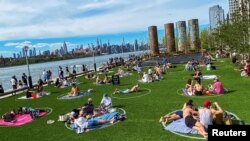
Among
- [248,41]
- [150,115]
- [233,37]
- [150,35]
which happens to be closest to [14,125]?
[150,115]

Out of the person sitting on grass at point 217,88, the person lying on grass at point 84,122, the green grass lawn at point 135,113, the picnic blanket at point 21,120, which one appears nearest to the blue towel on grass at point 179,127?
the green grass lawn at point 135,113

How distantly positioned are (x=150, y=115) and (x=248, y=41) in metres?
20.5

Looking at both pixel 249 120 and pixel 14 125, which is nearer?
pixel 249 120

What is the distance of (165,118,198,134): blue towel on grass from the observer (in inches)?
512

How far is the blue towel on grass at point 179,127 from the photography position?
12992 millimetres

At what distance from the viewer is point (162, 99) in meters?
20.8

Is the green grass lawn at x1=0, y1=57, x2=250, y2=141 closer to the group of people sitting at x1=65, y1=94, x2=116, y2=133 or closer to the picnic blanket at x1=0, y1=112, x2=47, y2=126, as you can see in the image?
the group of people sitting at x1=65, y1=94, x2=116, y2=133

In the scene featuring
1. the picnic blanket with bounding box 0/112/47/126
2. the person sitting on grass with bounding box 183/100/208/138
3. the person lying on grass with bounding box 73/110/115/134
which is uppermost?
the person sitting on grass with bounding box 183/100/208/138

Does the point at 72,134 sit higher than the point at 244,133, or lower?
lower

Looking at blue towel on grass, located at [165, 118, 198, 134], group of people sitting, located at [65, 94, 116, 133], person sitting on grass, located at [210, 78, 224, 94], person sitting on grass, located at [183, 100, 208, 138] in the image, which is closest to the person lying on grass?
group of people sitting, located at [65, 94, 116, 133]

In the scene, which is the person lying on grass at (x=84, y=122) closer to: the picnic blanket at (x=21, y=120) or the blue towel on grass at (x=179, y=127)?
the blue towel on grass at (x=179, y=127)

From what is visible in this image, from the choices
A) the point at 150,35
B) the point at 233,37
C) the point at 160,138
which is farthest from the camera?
the point at 150,35

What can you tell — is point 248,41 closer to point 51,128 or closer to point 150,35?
point 51,128

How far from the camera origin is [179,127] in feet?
44.8
